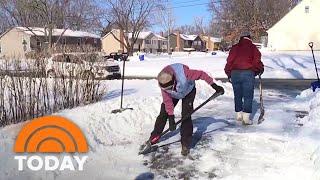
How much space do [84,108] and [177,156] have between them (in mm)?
3213

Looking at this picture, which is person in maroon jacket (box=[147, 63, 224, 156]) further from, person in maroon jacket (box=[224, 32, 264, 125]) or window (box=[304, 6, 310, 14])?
window (box=[304, 6, 310, 14])

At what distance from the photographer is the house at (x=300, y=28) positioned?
56.8 m

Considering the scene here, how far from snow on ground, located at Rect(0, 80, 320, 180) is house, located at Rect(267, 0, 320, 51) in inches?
1933

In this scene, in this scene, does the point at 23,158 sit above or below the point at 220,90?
below

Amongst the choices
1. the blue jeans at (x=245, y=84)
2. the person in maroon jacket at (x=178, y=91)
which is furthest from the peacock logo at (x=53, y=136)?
the blue jeans at (x=245, y=84)

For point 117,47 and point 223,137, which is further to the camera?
point 117,47

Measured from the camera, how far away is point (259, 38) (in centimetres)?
7569

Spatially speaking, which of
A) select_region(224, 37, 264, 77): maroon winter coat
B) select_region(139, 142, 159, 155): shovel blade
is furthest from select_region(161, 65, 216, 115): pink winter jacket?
select_region(224, 37, 264, 77): maroon winter coat

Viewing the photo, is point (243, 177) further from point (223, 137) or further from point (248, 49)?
point (248, 49)

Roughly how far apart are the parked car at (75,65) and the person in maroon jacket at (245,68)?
11.8 ft

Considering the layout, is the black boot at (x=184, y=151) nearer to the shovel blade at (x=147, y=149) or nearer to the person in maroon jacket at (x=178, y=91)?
the person in maroon jacket at (x=178, y=91)

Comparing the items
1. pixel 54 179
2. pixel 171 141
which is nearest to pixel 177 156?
pixel 171 141

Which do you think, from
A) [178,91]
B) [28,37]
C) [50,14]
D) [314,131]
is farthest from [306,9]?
[178,91]

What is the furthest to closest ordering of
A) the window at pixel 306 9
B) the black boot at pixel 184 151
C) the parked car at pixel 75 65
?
the window at pixel 306 9, the parked car at pixel 75 65, the black boot at pixel 184 151
